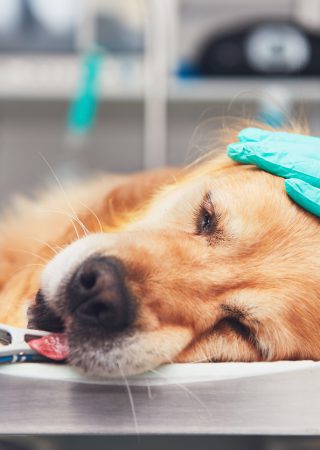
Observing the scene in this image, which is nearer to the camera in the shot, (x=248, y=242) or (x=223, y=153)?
(x=248, y=242)

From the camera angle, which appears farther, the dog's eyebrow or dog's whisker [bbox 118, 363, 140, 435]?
the dog's eyebrow

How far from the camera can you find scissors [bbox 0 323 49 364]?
0.83m

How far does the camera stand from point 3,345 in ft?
2.84

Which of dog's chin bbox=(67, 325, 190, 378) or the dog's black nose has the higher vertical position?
the dog's black nose

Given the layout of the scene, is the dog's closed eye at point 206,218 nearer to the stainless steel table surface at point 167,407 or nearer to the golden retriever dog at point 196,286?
the golden retriever dog at point 196,286

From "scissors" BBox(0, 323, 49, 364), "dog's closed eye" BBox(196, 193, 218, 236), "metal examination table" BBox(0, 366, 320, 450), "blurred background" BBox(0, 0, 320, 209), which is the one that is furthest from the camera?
"blurred background" BBox(0, 0, 320, 209)

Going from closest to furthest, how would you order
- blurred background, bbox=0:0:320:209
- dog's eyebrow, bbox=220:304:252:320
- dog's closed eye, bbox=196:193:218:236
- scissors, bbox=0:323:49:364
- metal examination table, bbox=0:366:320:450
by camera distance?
1. metal examination table, bbox=0:366:320:450
2. scissors, bbox=0:323:49:364
3. dog's eyebrow, bbox=220:304:252:320
4. dog's closed eye, bbox=196:193:218:236
5. blurred background, bbox=0:0:320:209

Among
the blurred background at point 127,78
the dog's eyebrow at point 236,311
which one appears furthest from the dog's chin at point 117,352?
the blurred background at point 127,78

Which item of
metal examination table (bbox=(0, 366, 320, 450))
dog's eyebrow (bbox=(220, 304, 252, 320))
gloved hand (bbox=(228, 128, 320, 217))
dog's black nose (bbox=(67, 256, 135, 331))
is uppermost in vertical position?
gloved hand (bbox=(228, 128, 320, 217))

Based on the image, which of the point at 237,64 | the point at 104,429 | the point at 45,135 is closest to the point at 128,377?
the point at 104,429

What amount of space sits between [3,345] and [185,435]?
0.32 metres

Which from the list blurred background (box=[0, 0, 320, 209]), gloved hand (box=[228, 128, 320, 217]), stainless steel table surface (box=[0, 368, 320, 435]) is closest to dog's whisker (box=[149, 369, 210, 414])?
stainless steel table surface (box=[0, 368, 320, 435])

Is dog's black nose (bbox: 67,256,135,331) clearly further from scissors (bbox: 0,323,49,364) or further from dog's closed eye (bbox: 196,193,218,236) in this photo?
dog's closed eye (bbox: 196,193,218,236)

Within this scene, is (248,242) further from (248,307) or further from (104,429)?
(104,429)
